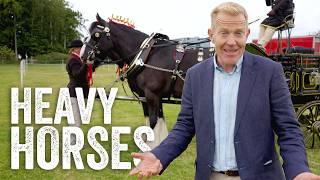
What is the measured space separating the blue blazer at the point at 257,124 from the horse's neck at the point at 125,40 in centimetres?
497

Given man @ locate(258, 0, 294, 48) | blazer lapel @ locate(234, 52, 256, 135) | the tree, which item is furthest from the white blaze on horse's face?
the tree

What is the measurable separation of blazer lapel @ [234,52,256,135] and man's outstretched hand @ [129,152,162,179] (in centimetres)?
42

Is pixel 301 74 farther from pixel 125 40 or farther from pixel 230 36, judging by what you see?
pixel 230 36

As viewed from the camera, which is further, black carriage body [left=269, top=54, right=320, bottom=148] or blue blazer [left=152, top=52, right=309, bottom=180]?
black carriage body [left=269, top=54, right=320, bottom=148]

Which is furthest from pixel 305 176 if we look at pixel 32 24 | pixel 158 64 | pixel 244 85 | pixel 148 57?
pixel 32 24

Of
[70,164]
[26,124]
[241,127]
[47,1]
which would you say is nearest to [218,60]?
[241,127]

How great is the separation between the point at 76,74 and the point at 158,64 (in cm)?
136

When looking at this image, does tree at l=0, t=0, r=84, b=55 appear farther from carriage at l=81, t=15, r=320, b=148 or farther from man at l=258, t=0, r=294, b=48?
man at l=258, t=0, r=294, b=48

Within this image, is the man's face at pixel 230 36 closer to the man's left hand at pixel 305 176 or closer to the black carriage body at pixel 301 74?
the man's left hand at pixel 305 176

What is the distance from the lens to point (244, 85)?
86.0 inches

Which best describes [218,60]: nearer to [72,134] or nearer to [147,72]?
[147,72]

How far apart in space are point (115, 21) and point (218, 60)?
5214 millimetres

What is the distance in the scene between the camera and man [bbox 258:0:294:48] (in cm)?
712

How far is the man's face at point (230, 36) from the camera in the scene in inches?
85.2
